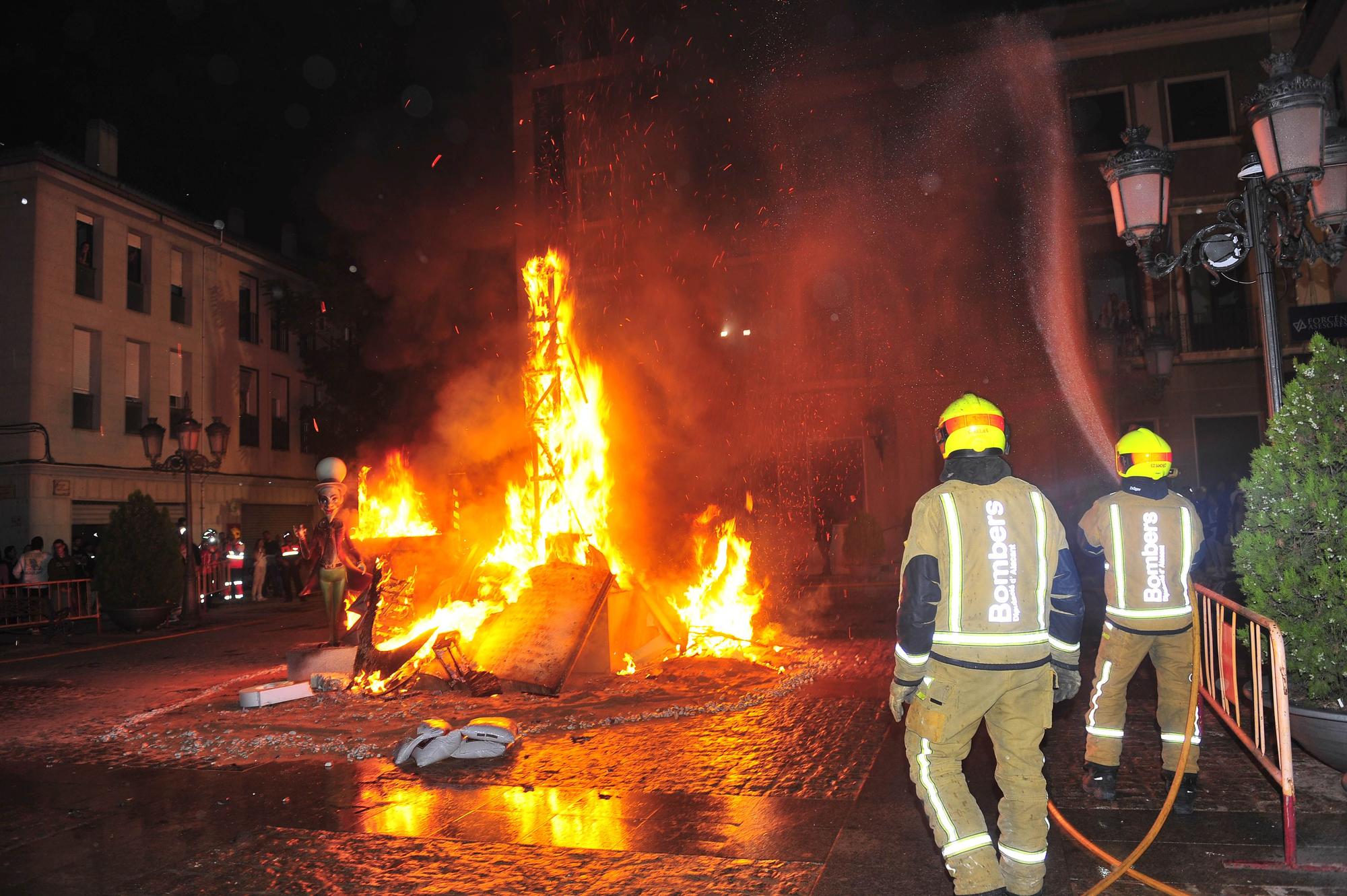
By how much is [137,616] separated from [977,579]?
1426 centimetres

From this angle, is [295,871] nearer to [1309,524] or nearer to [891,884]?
[891,884]

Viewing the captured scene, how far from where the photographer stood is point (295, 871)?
4.01 meters

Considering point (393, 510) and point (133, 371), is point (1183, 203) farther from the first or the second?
point (133, 371)

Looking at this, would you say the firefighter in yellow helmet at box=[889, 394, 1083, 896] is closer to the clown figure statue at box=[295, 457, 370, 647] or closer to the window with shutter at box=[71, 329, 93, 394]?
the clown figure statue at box=[295, 457, 370, 647]

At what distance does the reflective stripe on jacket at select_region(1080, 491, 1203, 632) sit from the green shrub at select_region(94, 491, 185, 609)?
13.9 metres

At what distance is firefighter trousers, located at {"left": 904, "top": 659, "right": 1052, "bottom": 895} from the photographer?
129 inches

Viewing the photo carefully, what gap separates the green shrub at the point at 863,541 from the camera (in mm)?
17578

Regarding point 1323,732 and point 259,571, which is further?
point 259,571

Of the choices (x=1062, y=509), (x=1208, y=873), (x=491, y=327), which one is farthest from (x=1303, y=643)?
(x=1062, y=509)

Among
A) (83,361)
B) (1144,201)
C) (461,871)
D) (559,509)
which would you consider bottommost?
(461,871)

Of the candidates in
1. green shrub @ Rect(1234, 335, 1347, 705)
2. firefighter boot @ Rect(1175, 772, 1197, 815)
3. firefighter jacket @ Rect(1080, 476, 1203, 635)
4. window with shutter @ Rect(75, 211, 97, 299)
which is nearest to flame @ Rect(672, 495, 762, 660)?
firefighter jacket @ Rect(1080, 476, 1203, 635)

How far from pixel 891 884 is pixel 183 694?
7.24 metres

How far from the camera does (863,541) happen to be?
1756 centimetres

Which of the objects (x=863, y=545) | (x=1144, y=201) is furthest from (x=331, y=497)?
(x=863, y=545)
